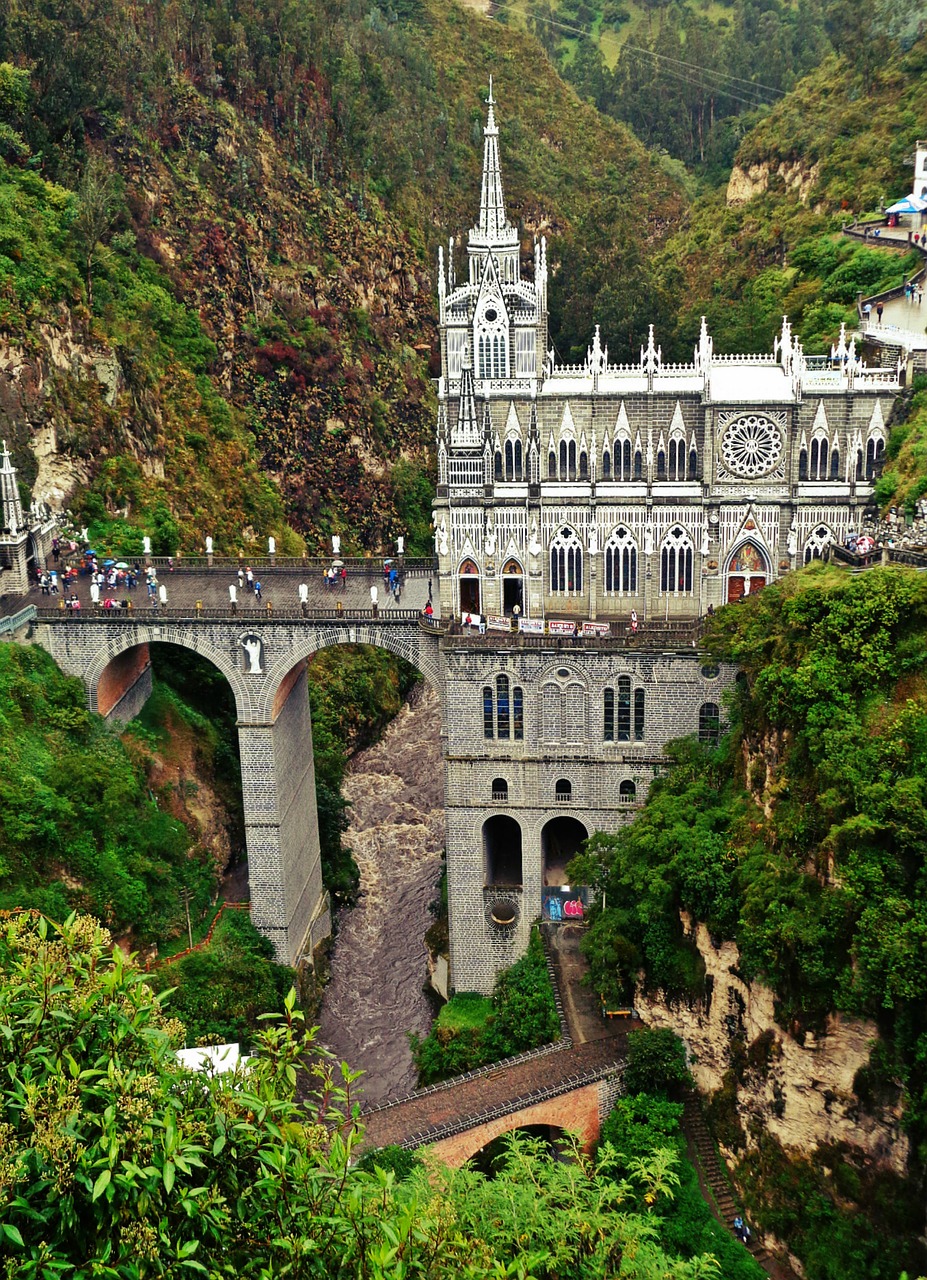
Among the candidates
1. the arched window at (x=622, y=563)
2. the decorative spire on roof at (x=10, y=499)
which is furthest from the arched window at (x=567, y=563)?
the decorative spire on roof at (x=10, y=499)

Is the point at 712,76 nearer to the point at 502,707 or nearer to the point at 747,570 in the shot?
the point at 747,570

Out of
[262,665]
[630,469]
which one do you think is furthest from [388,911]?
[630,469]

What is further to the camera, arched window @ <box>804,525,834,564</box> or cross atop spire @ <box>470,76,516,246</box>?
cross atop spire @ <box>470,76,516,246</box>

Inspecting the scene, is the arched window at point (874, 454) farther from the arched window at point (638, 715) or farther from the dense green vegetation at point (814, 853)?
the arched window at point (638, 715)

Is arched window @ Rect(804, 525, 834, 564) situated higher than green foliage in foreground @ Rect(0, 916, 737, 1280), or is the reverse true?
arched window @ Rect(804, 525, 834, 564)

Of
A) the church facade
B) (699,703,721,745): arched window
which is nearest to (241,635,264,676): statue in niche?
the church facade

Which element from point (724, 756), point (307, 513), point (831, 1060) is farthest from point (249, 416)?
point (831, 1060)

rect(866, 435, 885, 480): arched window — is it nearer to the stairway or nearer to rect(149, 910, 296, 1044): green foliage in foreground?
the stairway
